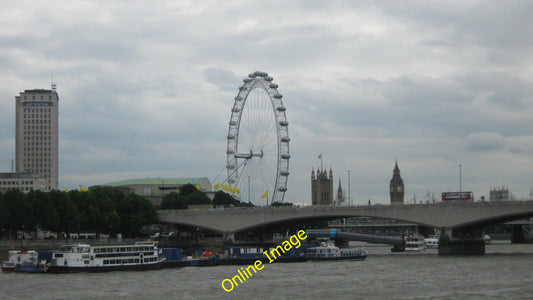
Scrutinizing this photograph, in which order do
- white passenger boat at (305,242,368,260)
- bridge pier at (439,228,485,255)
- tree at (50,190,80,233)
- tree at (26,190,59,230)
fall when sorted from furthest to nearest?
1. tree at (50,190,80,233)
2. tree at (26,190,59,230)
3. bridge pier at (439,228,485,255)
4. white passenger boat at (305,242,368,260)

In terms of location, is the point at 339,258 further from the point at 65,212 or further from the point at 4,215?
the point at 4,215

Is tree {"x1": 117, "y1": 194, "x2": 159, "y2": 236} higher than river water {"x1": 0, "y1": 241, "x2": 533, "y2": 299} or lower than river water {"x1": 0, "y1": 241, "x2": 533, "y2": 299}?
higher

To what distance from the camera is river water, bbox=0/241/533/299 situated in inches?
2117

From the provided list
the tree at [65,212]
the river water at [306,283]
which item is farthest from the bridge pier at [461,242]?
the tree at [65,212]

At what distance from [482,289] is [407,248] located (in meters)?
62.1

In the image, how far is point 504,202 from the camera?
9256 cm

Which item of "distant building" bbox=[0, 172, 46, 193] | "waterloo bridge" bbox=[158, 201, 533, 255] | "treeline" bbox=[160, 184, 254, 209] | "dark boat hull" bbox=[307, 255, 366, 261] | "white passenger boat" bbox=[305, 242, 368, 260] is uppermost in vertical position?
"distant building" bbox=[0, 172, 46, 193]

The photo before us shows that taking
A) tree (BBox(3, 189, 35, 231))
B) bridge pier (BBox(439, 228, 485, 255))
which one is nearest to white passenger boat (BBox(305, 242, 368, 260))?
bridge pier (BBox(439, 228, 485, 255))

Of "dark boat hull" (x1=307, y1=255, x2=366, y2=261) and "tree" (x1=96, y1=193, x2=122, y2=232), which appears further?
"tree" (x1=96, y1=193, x2=122, y2=232)

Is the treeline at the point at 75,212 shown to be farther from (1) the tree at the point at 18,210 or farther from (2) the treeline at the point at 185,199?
(2) the treeline at the point at 185,199

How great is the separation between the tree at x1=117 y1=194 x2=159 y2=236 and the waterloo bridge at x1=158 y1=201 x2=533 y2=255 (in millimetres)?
11183

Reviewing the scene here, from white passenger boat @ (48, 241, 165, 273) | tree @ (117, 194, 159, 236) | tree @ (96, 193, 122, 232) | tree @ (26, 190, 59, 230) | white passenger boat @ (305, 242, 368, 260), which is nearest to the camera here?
white passenger boat @ (48, 241, 165, 273)

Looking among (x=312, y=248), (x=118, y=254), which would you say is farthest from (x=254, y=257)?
(x=118, y=254)

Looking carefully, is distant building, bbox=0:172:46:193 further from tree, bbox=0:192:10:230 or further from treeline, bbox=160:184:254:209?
tree, bbox=0:192:10:230
